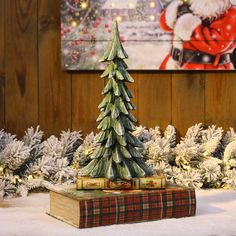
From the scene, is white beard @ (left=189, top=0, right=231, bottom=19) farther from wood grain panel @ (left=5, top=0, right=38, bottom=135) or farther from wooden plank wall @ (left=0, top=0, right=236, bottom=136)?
wood grain panel @ (left=5, top=0, right=38, bottom=135)

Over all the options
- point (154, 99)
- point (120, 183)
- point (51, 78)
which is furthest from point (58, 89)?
point (120, 183)

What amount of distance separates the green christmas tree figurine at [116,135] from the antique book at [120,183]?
0.6 inches

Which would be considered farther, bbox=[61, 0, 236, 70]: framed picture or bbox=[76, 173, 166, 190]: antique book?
bbox=[61, 0, 236, 70]: framed picture

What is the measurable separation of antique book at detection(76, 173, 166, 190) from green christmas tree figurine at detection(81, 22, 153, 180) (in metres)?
0.01

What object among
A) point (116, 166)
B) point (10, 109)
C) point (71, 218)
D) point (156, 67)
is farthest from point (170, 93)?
point (71, 218)

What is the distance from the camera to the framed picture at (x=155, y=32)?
6.57ft

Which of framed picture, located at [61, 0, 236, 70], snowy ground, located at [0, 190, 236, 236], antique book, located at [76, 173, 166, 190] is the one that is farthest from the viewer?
framed picture, located at [61, 0, 236, 70]

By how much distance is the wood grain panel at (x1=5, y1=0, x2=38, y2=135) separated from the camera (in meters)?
2.02

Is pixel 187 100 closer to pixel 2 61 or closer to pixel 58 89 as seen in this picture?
pixel 58 89

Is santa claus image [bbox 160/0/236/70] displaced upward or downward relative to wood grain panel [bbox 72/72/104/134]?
upward

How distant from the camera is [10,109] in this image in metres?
2.03

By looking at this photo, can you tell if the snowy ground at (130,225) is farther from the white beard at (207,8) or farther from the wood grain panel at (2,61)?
the white beard at (207,8)

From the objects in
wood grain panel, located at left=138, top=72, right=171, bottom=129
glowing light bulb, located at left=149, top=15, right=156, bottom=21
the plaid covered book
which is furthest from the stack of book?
glowing light bulb, located at left=149, top=15, right=156, bottom=21

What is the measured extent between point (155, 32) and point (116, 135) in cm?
63
